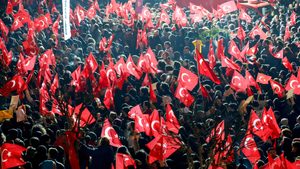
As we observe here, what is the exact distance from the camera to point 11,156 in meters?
6.68

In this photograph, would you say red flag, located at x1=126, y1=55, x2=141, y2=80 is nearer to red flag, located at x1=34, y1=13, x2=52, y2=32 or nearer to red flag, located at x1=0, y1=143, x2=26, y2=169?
red flag, located at x1=0, y1=143, x2=26, y2=169

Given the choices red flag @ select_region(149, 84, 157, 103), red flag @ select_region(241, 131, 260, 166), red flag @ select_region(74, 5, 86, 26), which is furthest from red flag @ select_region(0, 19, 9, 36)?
red flag @ select_region(241, 131, 260, 166)

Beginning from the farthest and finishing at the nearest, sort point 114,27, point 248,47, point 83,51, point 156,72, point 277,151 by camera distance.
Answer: point 114,27, point 83,51, point 248,47, point 156,72, point 277,151

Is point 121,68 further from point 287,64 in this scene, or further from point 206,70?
point 287,64

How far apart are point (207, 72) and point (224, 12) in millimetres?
5950

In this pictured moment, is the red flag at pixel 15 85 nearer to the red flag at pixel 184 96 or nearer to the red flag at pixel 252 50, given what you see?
the red flag at pixel 184 96

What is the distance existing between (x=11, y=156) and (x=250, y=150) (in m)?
Result: 3.35

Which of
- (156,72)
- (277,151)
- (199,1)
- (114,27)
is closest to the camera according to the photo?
(277,151)

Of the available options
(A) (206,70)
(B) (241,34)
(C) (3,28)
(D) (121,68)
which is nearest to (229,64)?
(A) (206,70)

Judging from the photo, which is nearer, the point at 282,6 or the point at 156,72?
the point at 156,72

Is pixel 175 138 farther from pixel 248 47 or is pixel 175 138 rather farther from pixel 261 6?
pixel 261 6

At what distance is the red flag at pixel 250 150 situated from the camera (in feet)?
23.2

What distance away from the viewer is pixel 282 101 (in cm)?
877

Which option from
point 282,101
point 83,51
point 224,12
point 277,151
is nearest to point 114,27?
point 83,51
